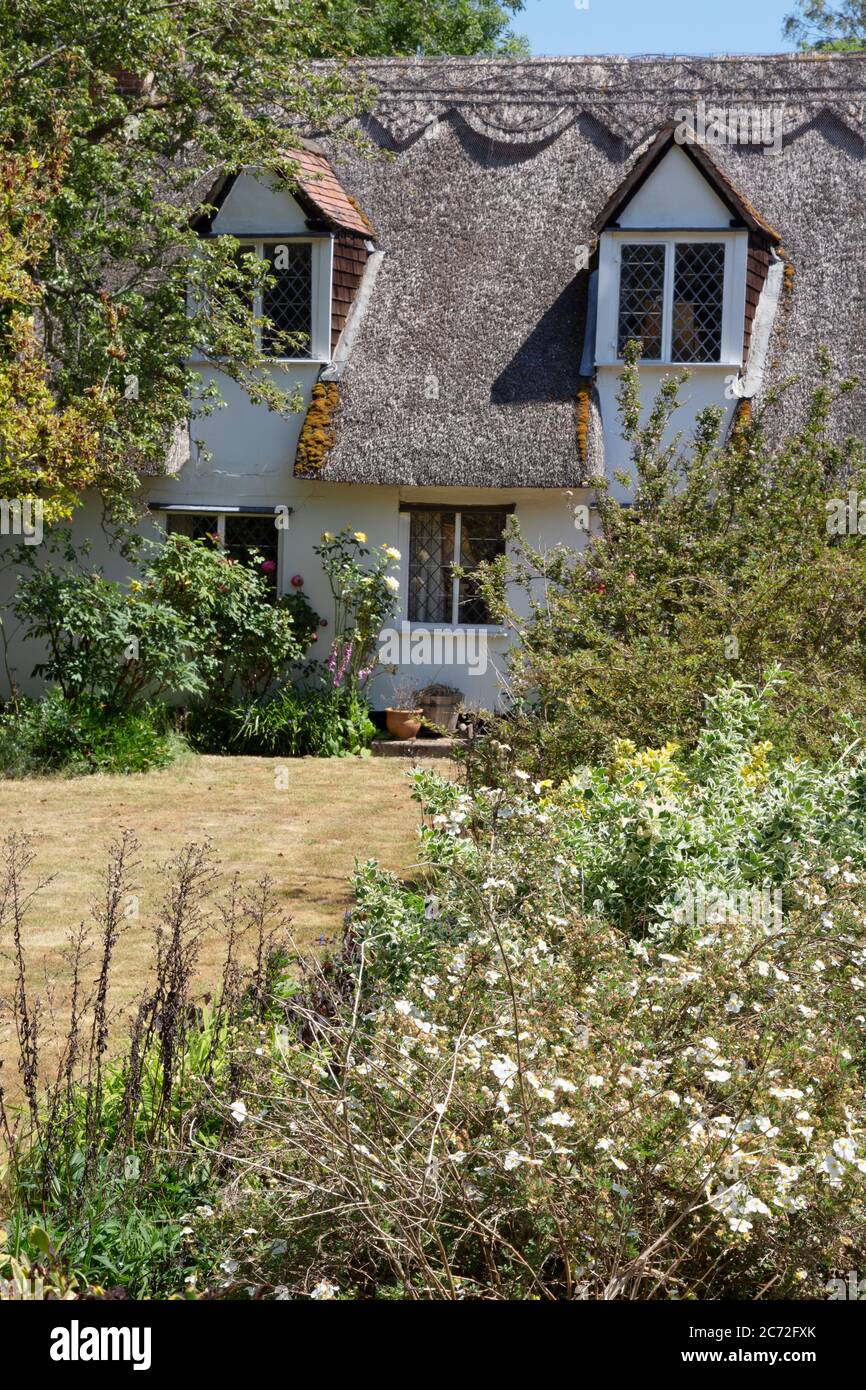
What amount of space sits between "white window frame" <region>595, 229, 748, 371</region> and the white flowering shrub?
1131 centimetres

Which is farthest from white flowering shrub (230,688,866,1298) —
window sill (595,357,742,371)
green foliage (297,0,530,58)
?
green foliage (297,0,530,58)

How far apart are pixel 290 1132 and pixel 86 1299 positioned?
0.61m

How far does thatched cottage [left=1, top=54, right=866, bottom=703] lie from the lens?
15.1 meters

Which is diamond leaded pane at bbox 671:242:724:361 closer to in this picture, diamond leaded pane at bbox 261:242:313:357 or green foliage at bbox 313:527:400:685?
green foliage at bbox 313:527:400:685

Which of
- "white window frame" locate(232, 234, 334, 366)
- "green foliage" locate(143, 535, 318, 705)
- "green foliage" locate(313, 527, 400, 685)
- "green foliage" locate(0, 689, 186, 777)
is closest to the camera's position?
"green foliage" locate(0, 689, 186, 777)

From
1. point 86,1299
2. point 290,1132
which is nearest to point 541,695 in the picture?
point 290,1132

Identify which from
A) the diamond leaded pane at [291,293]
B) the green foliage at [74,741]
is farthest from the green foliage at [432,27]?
the green foliage at [74,741]

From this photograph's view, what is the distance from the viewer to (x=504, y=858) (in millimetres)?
5141

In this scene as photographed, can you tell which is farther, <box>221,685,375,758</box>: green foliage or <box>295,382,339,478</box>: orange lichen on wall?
<box>295,382,339,478</box>: orange lichen on wall

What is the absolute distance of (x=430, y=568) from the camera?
15.9 metres

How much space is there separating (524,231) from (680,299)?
7.51 feet

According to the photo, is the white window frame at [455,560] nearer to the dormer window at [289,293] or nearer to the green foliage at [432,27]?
the dormer window at [289,293]

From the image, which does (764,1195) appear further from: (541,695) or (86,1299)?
(541,695)

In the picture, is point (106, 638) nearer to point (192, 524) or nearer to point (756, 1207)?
point (192, 524)
